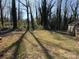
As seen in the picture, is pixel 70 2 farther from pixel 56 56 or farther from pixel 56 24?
pixel 56 56

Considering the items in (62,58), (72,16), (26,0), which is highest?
(26,0)

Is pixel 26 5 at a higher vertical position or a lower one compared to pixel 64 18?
higher

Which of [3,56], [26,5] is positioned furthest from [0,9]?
[3,56]

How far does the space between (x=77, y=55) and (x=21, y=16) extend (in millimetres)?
40300

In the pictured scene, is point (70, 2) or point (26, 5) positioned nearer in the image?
point (26, 5)

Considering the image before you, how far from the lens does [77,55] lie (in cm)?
519

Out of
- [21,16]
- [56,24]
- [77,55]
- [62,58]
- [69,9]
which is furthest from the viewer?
[21,16]

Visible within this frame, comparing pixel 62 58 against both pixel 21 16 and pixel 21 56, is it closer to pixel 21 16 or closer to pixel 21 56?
pixel 21 56

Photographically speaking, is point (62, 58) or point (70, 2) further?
point (70, 2)

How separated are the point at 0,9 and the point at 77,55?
89.8 feet

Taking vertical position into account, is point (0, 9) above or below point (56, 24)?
above

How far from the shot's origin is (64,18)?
34.9m

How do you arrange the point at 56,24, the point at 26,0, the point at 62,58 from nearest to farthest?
1. the point at 62,58
2. the point at 26,0
3. the point at 56,24

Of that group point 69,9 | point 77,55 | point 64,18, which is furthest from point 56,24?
point 77,55
